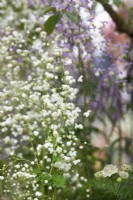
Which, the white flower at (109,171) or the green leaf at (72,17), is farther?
the green leaf at (72,17)

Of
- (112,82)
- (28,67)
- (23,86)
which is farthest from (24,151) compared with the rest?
(23,86)

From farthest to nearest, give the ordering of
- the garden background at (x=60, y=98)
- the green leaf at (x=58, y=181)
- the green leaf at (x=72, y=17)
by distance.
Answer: the green leaf at (x=72, y=17), the garden background at (x=60, y=98), the green leaf at (x=58, y=181)

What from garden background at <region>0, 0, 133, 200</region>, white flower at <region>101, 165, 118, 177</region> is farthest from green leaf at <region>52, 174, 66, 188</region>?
white flower at <region>101, 165, 118, 177</region>

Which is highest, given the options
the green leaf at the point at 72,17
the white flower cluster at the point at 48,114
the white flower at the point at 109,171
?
the green leaf at the point at 72,17

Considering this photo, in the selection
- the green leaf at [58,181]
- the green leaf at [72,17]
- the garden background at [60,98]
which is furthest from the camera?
the green leaf at [72,17]

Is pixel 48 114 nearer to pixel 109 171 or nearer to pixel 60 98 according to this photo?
pixel 60 98

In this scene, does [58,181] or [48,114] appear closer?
[58,181]

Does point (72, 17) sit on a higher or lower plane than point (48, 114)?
higher

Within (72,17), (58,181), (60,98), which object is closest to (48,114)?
(60,98)

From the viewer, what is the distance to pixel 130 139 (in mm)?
2701

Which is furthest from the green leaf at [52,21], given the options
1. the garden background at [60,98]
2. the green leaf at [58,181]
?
the green leaf at [58,181]

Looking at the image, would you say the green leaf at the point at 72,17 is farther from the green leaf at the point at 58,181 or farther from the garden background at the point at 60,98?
the green leaf at the point at 58,181

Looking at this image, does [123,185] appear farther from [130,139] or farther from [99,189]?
[130,139]

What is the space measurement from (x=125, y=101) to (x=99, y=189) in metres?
1.08
